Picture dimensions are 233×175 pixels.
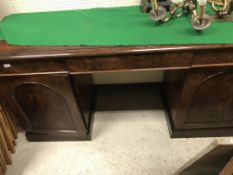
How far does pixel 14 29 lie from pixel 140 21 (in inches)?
26.7

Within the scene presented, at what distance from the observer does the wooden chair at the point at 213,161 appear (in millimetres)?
610

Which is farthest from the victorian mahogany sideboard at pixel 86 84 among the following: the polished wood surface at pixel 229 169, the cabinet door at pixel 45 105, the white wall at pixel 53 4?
the polished wood surface at pixel 229 169

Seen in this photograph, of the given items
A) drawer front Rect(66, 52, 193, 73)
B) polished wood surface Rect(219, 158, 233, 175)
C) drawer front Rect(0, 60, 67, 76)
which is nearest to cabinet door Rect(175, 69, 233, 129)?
drawer front Rect(66, 52, 193, 73)

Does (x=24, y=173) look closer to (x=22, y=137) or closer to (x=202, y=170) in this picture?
(x=22, y=137)

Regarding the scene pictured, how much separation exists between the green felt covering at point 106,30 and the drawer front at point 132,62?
0.07 m

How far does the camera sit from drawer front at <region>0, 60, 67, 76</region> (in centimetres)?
107

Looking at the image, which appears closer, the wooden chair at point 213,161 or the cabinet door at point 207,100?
the wooden chair at point 213,161

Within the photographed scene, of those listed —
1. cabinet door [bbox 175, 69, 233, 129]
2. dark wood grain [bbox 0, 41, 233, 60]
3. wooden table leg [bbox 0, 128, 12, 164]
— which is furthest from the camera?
wooden table leg [bbox 0, 128, 12, 164]

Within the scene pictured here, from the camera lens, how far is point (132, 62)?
1054 mm

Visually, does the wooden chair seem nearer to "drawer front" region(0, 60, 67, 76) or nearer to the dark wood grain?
the dark wood grain

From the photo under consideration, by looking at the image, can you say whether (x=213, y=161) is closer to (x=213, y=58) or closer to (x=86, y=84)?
(x=213, y=58)

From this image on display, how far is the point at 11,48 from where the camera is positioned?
1072 millimetres

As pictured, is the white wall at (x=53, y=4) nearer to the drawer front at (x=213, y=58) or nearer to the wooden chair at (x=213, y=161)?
the drawer front at (x=213, y=58)

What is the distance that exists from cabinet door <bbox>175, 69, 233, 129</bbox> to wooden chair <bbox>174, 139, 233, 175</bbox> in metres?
0.45
